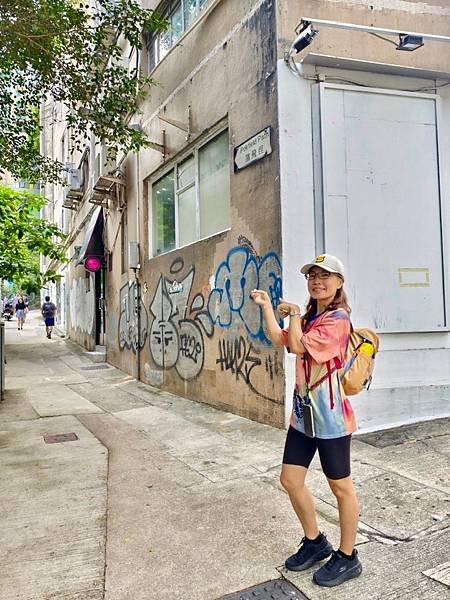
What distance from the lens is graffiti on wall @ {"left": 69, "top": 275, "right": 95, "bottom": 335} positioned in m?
15.6

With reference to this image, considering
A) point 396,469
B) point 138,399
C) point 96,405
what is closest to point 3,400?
point 96,405

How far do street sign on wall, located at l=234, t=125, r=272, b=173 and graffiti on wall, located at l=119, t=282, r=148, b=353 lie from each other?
14.9ft

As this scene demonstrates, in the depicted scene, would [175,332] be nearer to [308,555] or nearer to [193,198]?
[193,198]

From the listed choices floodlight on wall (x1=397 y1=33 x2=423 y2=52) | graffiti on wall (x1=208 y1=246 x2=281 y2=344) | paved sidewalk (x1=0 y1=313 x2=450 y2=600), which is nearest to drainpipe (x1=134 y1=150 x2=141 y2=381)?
graffiti on wall (x1=208 y1=246 x2=281 y2=344)

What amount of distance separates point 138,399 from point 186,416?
1.74 metres

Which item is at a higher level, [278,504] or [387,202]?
[387,202]

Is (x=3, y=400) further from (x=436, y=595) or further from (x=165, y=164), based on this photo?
(x=436, y=595)

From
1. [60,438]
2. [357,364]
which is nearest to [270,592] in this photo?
[357,364]

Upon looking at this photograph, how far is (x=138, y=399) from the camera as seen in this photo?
8344 mm

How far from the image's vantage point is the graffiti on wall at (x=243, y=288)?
19.1 ft

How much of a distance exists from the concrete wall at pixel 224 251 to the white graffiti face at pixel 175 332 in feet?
0.06

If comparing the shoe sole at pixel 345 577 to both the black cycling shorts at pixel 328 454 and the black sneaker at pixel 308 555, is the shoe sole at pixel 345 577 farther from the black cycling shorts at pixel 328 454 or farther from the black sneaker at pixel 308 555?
the black cycling shorts at pixel 328 454

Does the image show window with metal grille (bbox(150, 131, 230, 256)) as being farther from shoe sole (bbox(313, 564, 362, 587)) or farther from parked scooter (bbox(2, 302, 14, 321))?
parked scooter (bbox(2, 302, 14, 321))

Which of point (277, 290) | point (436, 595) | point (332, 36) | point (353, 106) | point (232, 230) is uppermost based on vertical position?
point (332, 36)
